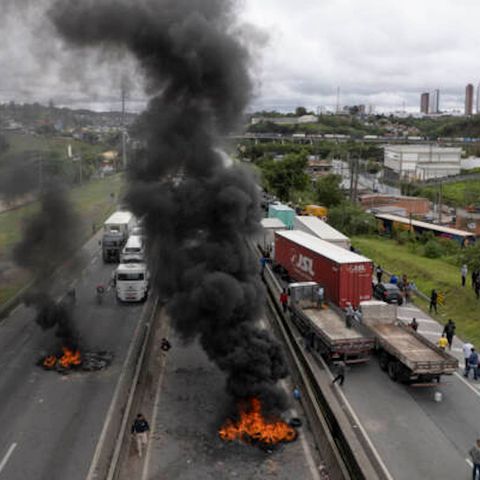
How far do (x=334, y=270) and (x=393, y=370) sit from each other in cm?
683

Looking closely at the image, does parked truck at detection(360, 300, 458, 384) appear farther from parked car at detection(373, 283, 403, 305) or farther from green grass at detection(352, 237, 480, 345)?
parked car at detection(373, 283, 403, 305)

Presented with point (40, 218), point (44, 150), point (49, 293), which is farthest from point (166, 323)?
point (44, 150)

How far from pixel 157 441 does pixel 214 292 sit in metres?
4.27

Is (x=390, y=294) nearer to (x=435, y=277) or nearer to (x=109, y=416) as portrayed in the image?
(x=435, y=277)

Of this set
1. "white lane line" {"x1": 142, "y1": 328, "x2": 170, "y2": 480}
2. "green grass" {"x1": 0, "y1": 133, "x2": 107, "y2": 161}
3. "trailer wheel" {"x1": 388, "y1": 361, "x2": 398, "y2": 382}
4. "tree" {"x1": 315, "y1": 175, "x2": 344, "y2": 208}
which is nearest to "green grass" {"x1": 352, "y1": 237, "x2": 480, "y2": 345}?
"trailer wheel" {"x1": 388, "y1": 361, "x2": 398, "y2": 382}

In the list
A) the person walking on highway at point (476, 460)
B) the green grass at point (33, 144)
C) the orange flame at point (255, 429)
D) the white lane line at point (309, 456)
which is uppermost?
the green grass at point (33, 144)

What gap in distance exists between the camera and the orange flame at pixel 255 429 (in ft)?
50.4

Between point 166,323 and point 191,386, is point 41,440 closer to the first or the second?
point 191,386

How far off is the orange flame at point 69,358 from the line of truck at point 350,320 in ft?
29.0

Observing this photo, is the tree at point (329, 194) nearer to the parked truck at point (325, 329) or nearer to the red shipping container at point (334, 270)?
the red shipping container at point (334, 270)

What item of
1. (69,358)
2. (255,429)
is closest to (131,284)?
(69,358)

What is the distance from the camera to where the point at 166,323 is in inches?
1065

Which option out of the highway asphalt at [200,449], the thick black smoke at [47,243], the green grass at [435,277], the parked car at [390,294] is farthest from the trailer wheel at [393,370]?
the thick black smoke at [47,243]

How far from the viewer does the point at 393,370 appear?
66.0ft
